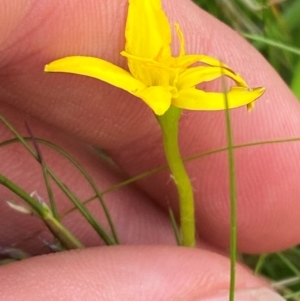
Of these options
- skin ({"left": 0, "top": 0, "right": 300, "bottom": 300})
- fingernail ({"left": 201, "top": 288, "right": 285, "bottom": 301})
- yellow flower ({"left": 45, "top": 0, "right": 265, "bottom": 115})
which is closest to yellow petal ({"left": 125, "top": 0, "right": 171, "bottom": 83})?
yellow flower ({"left": 45, "top": 0, "right": 265, "bottom": 115})

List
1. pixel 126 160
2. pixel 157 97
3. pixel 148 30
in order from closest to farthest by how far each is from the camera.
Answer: pixel 157 97 < pixel 148 30 < pixel 126 160

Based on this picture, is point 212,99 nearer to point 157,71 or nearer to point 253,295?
point 157,71

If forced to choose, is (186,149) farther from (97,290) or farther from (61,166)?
(97,290)

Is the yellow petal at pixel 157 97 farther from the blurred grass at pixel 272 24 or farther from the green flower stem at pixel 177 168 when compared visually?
the blurred grass at pixel 272 24

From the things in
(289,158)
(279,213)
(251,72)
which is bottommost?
(279,213)

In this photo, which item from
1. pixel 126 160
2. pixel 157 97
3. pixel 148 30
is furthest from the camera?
pixel 126 160

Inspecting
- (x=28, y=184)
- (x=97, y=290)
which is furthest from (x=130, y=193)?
(x=97, y=290)

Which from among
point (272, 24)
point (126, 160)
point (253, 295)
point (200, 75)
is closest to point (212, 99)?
point (200, 75)
